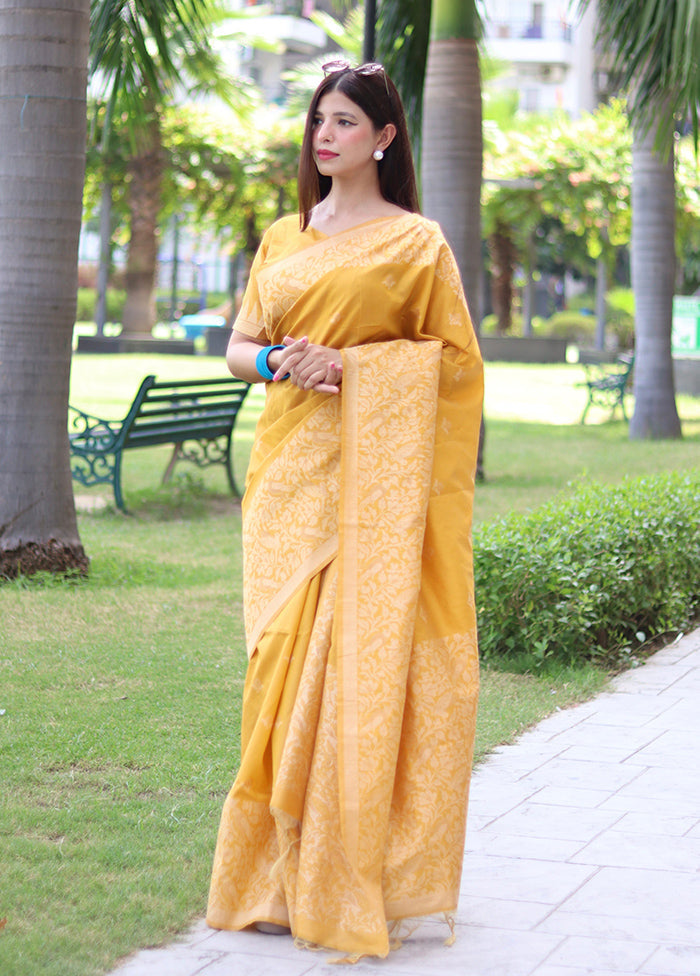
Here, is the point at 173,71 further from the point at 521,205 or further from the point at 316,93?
the point at 521,205

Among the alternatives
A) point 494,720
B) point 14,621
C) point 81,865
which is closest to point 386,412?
point 81,865

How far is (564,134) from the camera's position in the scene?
94.8 ft

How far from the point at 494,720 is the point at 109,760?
1.46 m

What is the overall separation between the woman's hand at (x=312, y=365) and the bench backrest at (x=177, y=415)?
6082mm

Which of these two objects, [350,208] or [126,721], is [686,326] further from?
[350,208]

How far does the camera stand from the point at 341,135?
3.22m

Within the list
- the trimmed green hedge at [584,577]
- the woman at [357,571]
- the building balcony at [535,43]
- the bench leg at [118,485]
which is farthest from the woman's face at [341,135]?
the building balcony at [535,43]

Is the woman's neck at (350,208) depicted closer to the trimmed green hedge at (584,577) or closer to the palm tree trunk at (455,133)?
the trimmed green hedge at (584,577)

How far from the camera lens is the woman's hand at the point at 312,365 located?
3100mm

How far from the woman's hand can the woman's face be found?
438mm

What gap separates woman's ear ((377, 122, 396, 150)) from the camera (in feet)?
10.7

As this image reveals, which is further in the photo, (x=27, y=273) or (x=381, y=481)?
(x=27, y=273)

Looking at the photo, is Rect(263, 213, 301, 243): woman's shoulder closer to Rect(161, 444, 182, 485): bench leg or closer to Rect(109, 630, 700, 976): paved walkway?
Rect(109, 630, 700, 976): paved walkway

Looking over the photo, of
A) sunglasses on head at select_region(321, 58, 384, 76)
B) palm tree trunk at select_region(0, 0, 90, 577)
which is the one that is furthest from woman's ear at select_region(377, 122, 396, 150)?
palm tree trunk at select_region(0, 0, 90, 577)
